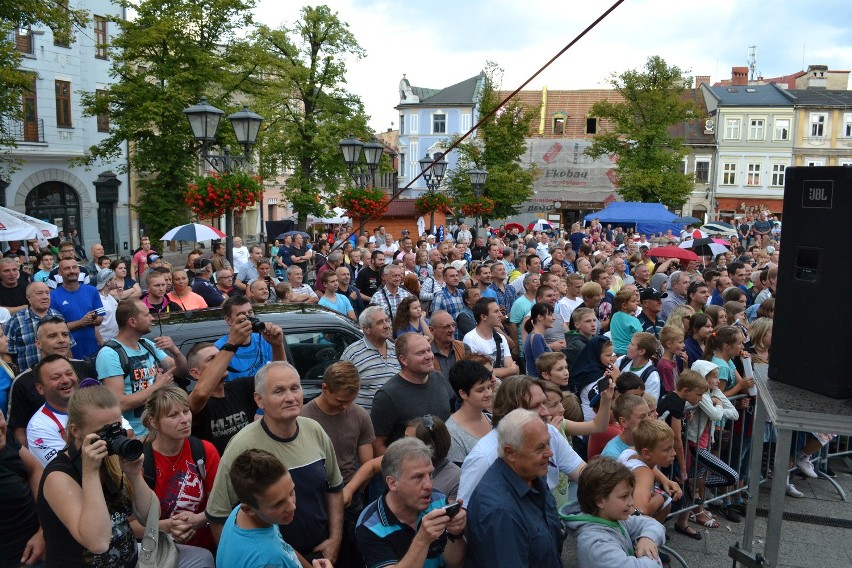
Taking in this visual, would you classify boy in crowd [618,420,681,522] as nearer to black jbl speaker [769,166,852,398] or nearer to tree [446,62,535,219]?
black jbl speaker [769,166,852,398]

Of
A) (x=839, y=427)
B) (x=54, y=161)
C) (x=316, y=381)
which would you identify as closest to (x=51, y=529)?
(x=316, y=381)

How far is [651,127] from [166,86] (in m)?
28.4

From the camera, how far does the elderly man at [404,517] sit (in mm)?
3273

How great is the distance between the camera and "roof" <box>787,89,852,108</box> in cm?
5353

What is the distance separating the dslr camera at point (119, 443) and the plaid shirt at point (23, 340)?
3789mm

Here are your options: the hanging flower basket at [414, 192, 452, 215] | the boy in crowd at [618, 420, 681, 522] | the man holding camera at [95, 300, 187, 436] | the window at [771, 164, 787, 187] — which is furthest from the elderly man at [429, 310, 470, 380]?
the window at [771, 164, 787, 187]

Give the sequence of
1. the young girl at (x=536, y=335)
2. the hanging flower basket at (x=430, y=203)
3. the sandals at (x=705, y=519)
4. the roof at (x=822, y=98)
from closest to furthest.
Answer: the sandals at (x=705, y=519), the young girl at (x=536, y=335), the hanging flower basket at (x=430, y=203), the roof at (x=822, y=98)

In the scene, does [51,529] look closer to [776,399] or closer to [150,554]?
[150,554]

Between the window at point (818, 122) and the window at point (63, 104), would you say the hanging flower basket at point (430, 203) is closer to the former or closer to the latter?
the window at point (63, 104)

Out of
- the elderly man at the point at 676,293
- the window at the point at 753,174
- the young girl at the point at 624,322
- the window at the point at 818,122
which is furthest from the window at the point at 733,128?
the young girl at the point at 624,322

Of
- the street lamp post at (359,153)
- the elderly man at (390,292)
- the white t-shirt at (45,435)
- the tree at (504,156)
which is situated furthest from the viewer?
the tree at (504,156)

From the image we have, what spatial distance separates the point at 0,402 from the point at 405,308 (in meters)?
3.48

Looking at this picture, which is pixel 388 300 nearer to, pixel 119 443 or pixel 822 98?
pixel 119 443

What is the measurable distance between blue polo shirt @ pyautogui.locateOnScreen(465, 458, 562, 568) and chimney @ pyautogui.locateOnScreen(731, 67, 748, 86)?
65501 mm
